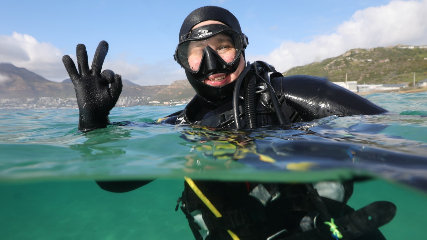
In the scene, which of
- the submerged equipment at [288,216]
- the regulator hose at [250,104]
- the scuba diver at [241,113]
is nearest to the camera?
the submerged equipment at [288,216]

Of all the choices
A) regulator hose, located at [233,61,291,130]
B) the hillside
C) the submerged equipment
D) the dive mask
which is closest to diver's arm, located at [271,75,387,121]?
regulator hose, located at [233,61,291,130]

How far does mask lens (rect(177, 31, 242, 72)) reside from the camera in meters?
3.40

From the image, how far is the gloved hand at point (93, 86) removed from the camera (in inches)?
124

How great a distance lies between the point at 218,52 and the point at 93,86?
1793 mm

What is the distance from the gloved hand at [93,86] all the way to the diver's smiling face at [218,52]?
1107 millimetres

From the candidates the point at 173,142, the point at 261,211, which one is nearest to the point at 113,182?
the point at 173,142

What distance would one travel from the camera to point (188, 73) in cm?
357

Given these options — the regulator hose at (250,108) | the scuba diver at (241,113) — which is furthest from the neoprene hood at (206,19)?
the regulator hose at (250,108)

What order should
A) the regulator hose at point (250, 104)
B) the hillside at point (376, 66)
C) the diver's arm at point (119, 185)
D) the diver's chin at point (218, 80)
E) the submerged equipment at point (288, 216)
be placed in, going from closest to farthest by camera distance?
the submerged equipment at point (288, 216) < the diver's arm at point (119, 185) < the regulator hose at point (250, 104) < the diver's chin at point (218, 80) < the hillside at point (376, 66)

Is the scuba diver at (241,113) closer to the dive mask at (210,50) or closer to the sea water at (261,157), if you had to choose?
the dive mask at (210,50)

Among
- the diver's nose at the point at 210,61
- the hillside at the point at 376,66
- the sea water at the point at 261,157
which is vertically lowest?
the sea water at the point at 261,157

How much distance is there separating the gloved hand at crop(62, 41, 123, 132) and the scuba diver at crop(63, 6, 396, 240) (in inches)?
0.5

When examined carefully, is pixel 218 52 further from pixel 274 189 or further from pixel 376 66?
pixel 376 66

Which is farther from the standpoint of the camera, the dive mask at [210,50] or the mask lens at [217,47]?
the mask lens at [217,47]
